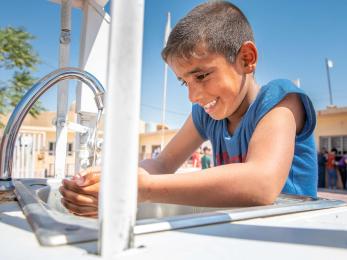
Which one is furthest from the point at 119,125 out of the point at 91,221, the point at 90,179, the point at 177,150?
the point at 177,150

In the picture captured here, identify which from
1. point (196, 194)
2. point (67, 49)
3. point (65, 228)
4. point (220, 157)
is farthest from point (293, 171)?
point (67, 49)

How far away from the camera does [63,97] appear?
1.27 m

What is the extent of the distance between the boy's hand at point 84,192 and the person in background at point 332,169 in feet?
28.0

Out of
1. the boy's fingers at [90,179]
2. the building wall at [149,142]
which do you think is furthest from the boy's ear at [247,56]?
the building wall at [149,142]

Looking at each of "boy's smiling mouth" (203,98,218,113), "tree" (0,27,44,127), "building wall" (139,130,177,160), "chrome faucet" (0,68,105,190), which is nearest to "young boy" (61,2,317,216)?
"boy's smiling mouth" (203,98,218,113)

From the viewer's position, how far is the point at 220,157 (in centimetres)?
113

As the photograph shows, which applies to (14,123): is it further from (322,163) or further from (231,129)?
(322,163)

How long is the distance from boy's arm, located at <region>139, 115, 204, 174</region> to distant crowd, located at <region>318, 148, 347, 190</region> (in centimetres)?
784

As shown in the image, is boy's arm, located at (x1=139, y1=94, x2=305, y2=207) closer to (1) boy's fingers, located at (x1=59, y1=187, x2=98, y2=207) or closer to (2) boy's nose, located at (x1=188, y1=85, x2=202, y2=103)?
(1) boy's fingers, located at (x1=59, y1=187, x2=98, y2=207)

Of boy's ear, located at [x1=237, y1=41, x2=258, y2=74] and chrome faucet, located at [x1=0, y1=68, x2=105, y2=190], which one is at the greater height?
boy's ear, located at [x1=237, y1=41, x2=258, y2=74]

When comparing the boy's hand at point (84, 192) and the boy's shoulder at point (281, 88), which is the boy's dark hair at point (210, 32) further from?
the boy's hand at point (84, 192)

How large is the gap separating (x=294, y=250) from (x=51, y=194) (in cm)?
72

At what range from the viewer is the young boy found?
53 cm

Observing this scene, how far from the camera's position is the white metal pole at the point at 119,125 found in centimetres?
27
